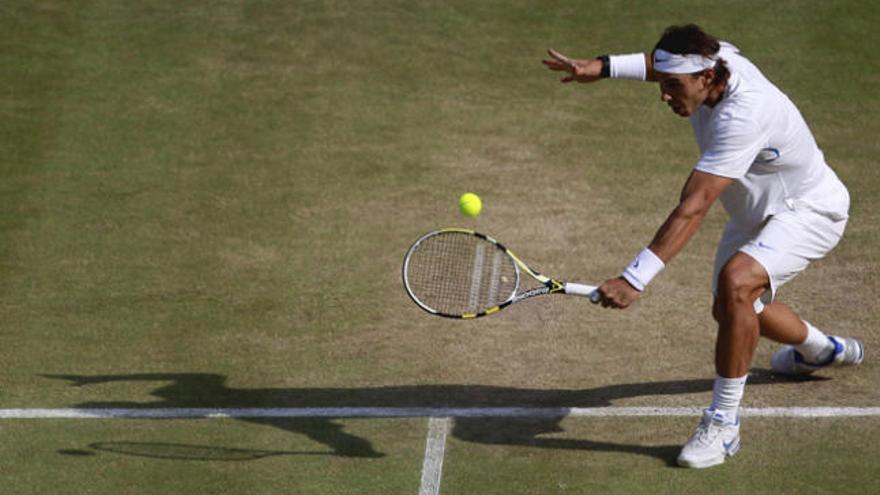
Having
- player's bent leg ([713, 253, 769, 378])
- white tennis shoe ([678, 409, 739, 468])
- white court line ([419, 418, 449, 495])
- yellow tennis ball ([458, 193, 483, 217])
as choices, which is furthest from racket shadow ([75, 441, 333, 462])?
player's bent leg ([713, 253, 769, 378])

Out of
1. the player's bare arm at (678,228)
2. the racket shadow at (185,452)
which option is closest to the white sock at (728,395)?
the player's bare arm at (678,228)

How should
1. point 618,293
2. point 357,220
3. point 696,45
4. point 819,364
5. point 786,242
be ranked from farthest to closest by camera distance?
point 357,220, point 819,364, point 786,242, point 696,45, point 618,293

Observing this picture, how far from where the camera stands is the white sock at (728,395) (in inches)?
299

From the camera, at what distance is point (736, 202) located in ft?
26.1

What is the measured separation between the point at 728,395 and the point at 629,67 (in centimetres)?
207

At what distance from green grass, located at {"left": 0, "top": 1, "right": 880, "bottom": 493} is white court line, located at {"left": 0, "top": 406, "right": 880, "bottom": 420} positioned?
100 mm

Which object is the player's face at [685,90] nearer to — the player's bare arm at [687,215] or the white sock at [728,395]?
the player's bare arm at [687,215]

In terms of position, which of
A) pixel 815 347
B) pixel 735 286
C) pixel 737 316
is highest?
pixel 735 286

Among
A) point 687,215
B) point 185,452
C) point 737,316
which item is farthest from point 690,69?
point 185,452

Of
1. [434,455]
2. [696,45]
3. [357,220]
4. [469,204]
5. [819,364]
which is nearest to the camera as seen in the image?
[696,45]

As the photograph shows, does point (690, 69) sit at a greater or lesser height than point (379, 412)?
greater

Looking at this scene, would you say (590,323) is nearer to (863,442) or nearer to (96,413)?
(863,442)

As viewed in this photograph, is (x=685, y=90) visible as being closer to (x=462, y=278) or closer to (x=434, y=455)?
(x=462, y=278)

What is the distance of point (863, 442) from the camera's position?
786cm
